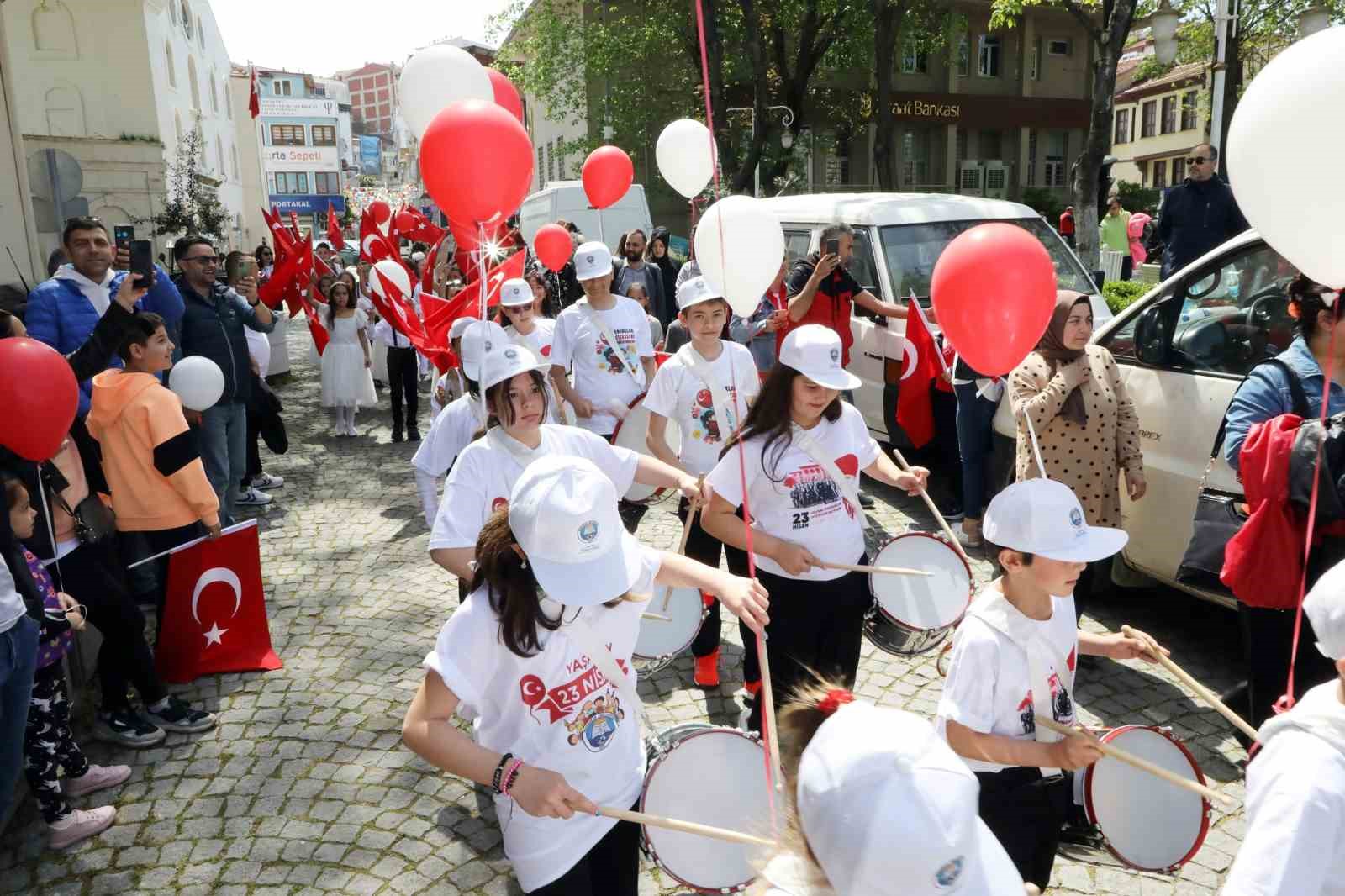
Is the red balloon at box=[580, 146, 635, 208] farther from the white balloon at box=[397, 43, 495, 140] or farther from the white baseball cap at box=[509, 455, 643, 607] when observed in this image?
the white baseball cap at box=[509, 455, 643, 607]

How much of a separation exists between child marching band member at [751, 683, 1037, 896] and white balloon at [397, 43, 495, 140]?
4.60 meters

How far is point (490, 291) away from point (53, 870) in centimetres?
428

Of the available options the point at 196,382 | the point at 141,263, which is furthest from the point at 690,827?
the point at 141,263

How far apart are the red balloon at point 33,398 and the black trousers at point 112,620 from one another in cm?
68

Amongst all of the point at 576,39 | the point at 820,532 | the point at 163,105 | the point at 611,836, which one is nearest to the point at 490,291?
the point at 820,532

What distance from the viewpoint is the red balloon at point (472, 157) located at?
4.14m

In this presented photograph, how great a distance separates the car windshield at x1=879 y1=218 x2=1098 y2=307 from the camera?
7.56 m

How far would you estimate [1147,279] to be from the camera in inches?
601

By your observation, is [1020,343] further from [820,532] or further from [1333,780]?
[1333,780]

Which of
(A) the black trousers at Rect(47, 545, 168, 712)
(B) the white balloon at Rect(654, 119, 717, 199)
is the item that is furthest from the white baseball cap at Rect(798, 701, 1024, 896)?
(B) the white balloon at Rect(654, 119, 717, 199)

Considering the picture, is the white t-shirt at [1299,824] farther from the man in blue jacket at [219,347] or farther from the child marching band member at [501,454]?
the man in blue jacket at [219,347]

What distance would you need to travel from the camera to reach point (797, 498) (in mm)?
3564

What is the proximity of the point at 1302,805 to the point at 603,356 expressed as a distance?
15.8 feet

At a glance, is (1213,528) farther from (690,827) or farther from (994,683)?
(690,827)
